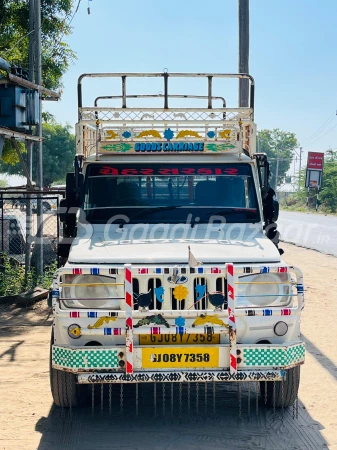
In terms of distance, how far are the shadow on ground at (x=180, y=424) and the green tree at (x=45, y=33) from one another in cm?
1249

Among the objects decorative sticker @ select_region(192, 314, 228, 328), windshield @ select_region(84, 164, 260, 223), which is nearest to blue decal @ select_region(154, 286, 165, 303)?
decorative sticker @ select_region(192, 314, 228, 328)

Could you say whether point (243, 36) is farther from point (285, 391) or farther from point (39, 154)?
point (285, 391)

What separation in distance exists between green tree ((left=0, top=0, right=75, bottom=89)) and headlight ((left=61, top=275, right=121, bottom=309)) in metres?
12.4

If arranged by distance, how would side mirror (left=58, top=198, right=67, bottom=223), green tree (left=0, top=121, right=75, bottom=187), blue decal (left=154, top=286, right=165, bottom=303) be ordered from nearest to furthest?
blue decal (left=154, top=286, right=165, bottom=303) → side mirror (left=58, top=198, right=67, bottom=223) → green tree (left=0, top=121, right=75, bottom=187)

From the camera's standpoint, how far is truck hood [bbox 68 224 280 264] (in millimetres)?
5559

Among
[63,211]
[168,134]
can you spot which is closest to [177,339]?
[63,211]

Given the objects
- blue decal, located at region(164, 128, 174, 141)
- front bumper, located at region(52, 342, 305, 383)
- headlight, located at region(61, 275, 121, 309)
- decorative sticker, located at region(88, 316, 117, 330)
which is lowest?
front bumper, located at region(52, 342, 305, 383)

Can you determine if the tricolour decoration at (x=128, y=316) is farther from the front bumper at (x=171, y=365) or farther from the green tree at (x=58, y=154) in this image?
the green tree at (x=58, y=154)

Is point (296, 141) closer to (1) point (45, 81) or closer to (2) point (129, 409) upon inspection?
(1) point (45, 81)

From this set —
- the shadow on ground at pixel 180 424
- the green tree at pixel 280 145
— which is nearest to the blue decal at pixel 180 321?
the shadow on ground at pixel 180 424

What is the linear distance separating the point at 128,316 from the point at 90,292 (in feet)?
1.56

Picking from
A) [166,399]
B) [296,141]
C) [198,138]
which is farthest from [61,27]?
[296,141]

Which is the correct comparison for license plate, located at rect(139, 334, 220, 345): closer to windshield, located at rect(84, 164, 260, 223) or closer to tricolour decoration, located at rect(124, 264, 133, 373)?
tricolour decoration, located at rect(124, 264, 133, 373)

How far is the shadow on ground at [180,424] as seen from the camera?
5.21 m
